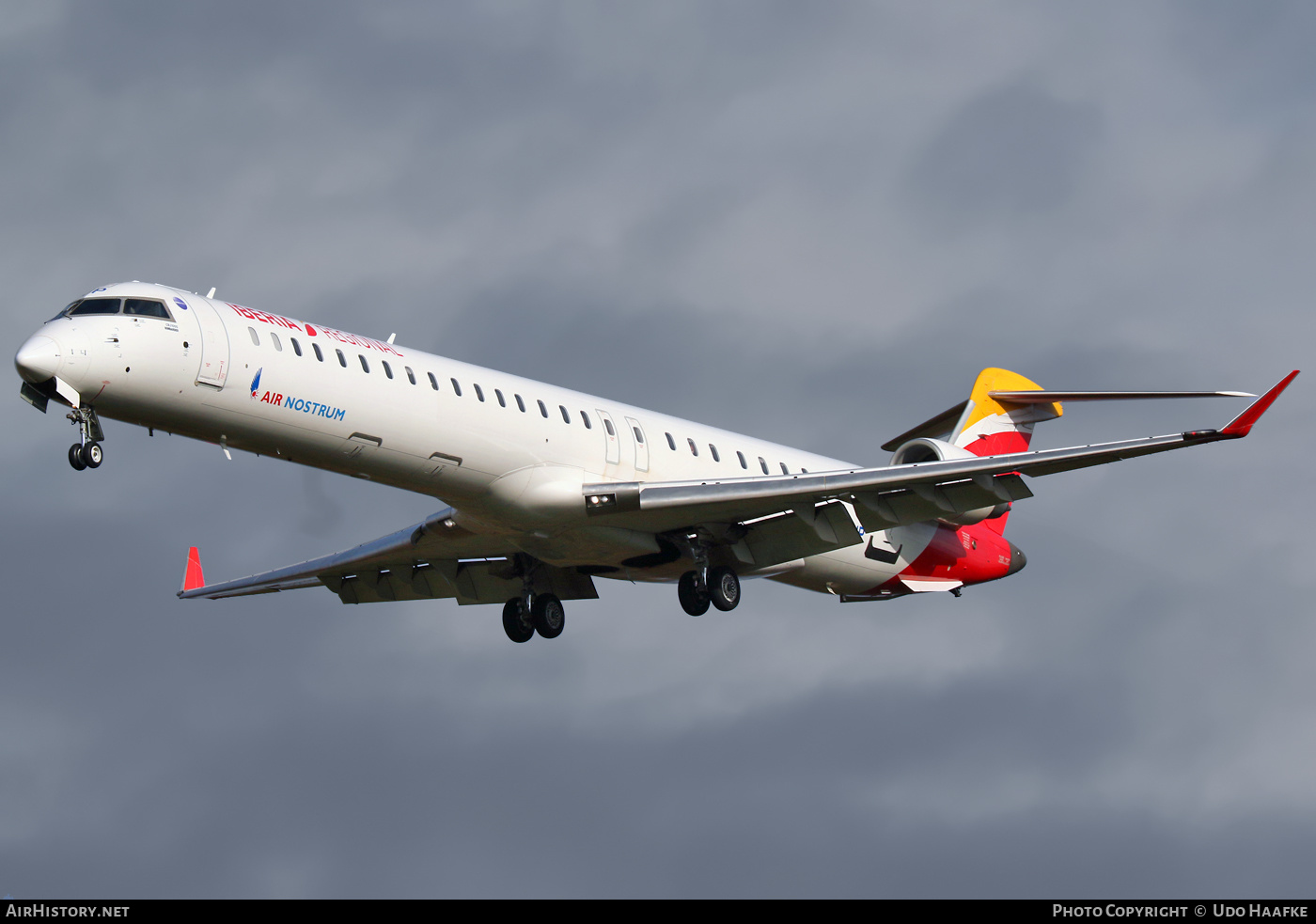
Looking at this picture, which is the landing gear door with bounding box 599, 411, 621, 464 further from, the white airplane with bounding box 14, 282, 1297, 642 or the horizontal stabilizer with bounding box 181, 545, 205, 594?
the horizontal stabilizer with bounding box 181, 545, 205, 594

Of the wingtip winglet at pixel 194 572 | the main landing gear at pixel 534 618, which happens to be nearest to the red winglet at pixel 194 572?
the wingtip winglet at pixel 194 572

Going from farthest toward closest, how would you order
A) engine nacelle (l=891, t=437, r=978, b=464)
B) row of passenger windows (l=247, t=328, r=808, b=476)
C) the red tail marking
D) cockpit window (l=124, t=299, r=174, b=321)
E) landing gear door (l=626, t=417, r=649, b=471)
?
1. the red tail marking
2. engine nacelle (l=891, t=437, r=978, b=464)
3. landing gear door (l=626, t=417, r=649, b=471)
4. row of passenger windows (l=247, t=328, r=808, b=476)
5. cockpit window (l=124, t=299, r=174, b=321)

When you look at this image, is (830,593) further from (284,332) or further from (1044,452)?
(284,332)

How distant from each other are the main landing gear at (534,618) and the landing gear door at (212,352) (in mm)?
8475

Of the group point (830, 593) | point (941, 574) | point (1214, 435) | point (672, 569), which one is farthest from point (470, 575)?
point (1214, 435)

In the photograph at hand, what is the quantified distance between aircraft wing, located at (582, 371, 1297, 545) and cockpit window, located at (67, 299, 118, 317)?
746 cm

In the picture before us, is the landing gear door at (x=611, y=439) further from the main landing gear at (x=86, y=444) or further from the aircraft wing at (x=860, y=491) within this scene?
the main landing gear at (x=86, y=444)

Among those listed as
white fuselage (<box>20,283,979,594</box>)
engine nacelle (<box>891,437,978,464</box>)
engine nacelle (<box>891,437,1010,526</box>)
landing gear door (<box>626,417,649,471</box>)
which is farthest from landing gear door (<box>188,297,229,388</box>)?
engine nacelle (<box>891,437,978,464</box>)

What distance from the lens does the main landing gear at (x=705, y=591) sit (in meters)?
27.5

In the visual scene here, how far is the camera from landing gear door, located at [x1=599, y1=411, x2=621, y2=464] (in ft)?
87.9

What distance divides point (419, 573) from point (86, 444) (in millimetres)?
9669

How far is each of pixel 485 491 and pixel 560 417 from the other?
177 centimetres

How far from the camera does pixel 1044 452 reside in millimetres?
25391

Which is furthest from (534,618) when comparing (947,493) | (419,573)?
(947,493)
